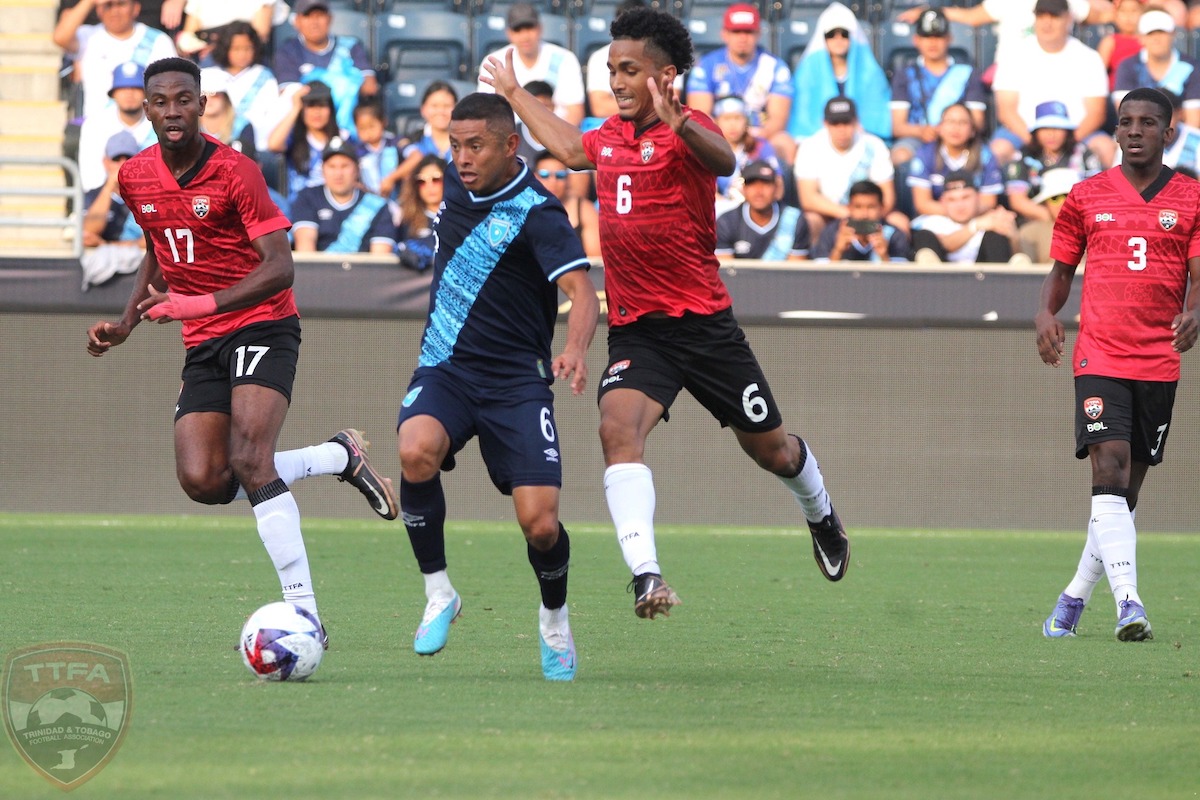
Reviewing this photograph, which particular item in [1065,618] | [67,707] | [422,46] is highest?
[422,46]

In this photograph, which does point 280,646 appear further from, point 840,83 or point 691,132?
point 840,83

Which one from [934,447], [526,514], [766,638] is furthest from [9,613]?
[934,447]

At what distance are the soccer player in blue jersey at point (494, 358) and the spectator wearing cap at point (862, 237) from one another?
26.2 feet

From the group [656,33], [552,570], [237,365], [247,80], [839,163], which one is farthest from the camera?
[247,80]

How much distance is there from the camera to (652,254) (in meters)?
6.56

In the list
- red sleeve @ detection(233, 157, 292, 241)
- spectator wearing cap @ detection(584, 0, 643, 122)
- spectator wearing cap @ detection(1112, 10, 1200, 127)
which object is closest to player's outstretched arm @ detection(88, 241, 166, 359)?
red sleeve @ detection(233, 157, 292, 241)

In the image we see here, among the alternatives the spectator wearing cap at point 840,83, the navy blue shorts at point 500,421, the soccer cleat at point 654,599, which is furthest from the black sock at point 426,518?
the spectator wearing cap at point 840,83

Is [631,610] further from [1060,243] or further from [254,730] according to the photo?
[254,730]

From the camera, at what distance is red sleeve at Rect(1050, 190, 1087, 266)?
7559 mm

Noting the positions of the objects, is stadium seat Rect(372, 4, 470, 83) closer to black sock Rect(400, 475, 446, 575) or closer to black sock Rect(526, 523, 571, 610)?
black sock Rect(400, 475, 446, 575)

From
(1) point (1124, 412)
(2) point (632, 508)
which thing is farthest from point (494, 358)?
(1) point (1124, 412)

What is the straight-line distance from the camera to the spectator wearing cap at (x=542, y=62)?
14945 mm

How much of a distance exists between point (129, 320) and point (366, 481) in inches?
57.8

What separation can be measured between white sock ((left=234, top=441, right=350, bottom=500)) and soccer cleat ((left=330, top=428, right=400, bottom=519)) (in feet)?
0.13
